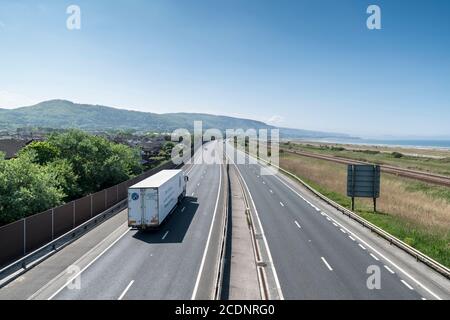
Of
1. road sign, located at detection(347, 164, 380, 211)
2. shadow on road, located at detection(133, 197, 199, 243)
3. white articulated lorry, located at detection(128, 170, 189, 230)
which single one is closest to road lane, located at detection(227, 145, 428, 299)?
road sign, located at detection(347, 164, 380, 211)

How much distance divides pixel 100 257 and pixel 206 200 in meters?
20.5

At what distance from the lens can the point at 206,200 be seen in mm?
40188

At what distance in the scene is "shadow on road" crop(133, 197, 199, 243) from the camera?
80.1ft

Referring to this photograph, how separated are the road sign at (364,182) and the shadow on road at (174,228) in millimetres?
16996

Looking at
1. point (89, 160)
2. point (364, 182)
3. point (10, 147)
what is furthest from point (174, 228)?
point (10, 147)

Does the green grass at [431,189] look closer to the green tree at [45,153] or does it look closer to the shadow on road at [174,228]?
the shadow on road at [174,228]

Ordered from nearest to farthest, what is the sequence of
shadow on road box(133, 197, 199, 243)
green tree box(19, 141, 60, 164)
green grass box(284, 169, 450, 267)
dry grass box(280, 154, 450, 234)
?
green grass box(284, 169, 450, 267)
shadow on road box(133, 197, 199, 243)
dry grass box(280, 154, 450, 234)
green tree box(19, 141, 60, 164)

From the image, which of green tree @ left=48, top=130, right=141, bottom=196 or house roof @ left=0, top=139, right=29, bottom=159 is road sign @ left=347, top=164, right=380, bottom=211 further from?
house roof @ left=0, top=139, right=29, bottom=159

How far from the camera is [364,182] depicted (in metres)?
35.5

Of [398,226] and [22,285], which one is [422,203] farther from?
[22,285]

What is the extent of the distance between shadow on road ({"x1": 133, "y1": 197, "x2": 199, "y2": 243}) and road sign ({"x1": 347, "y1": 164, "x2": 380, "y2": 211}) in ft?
55.8

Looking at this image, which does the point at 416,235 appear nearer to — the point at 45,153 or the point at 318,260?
the point at 318,260

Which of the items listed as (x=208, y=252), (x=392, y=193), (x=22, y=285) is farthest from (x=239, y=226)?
(x=392, y=193)

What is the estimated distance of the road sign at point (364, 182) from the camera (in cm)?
3519
